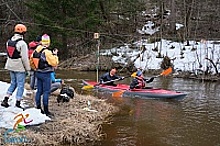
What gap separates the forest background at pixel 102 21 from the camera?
22.0 meters

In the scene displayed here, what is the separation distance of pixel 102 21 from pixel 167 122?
15.1 m

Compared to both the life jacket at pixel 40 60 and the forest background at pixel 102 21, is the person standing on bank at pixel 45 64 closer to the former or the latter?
the life jacket at pixel 40 60

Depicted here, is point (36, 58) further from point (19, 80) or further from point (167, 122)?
point (167, 122)

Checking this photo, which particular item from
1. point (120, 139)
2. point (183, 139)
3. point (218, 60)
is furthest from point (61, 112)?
point (218, 60)

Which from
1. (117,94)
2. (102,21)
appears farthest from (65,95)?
(102,21)

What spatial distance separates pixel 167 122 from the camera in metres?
8.28

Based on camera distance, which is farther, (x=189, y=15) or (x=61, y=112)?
(x=189, y=15)

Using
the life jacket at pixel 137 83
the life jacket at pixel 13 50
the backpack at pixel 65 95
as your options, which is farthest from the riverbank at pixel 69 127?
the life jacket at pixel 137 83

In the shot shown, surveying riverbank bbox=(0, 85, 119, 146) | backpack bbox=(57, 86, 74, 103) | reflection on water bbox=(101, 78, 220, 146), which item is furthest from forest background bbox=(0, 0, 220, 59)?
riverbank bbox=(0, 85, 119, 146)

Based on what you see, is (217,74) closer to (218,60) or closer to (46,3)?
(218,60)

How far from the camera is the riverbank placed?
19.2ft

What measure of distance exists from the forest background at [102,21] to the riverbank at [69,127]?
13486 mm

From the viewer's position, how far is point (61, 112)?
7.49 m

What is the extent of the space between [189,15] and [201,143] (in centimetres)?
1807
